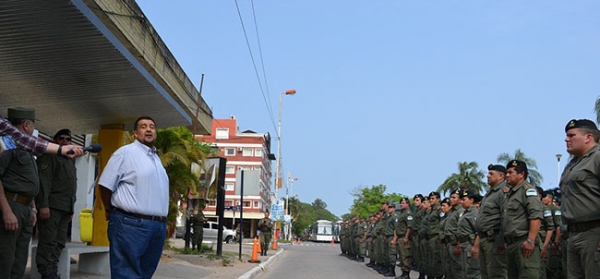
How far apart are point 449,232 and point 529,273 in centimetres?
405

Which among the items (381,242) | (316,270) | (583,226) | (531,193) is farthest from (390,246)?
(583,226)

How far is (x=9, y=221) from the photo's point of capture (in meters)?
6.05

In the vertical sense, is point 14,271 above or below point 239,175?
below

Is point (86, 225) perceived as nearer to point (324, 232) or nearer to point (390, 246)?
point (390, 246)

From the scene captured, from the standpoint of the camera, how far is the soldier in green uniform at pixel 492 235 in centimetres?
910

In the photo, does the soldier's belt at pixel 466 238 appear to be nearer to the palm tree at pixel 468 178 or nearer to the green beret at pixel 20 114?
the green beret at pixel 20 114

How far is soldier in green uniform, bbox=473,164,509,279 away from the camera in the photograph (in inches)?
358

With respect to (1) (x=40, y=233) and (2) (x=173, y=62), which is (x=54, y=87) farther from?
(2) (x=173, y=62)

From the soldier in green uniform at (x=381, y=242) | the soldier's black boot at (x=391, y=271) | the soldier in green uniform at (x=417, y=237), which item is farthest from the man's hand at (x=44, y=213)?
the soldier in green uniform at (x=381, y=242)

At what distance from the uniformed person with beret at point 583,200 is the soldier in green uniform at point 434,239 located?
7.69 meters

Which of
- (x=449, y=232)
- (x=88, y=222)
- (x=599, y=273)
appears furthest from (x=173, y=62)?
(x=599, y=273)

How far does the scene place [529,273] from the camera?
861 centimetres

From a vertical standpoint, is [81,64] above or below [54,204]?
above

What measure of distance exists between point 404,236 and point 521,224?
8.65m
